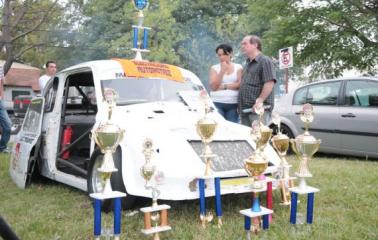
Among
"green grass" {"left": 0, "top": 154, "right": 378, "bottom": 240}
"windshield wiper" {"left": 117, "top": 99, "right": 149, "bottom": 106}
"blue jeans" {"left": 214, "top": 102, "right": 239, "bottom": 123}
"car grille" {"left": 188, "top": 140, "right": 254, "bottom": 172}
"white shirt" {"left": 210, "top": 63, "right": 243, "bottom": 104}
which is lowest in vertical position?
"green grass" {"left": 0, "top": 154, "right": 378, "bottom": 240}

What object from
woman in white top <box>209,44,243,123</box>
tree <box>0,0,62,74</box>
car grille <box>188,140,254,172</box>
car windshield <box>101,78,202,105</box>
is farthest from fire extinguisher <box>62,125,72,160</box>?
tree <box>0,0,62,74</box>

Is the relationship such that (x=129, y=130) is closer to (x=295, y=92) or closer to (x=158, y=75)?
(x=158, y=75)

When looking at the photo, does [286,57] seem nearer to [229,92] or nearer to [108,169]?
[229,92]

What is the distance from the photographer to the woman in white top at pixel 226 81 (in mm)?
5702

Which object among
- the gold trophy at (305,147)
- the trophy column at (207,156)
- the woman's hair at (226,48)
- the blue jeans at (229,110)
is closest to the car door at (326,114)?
the blue jeans at (229,110)

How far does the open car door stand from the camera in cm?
520

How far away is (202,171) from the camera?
3615 mm

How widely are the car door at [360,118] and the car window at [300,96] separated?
3.02ft

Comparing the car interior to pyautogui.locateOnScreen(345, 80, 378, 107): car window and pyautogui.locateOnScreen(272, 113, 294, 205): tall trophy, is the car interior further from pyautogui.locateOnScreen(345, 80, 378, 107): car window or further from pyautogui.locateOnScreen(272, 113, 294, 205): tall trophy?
pyautogui.locateOnScreen(345, 80, 378, 107): car window

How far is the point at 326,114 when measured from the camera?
7.60m

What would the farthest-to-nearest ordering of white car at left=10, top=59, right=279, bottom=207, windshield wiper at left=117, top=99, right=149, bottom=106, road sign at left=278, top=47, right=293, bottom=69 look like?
road sign at left=278, top=47, right=293, bottom=69, windshield wiper at left=117, top=99, right=149, bottom=106, white car at left=10, top=59, right=279, bottom=207

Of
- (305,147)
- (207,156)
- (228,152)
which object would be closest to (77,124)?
(228,152)

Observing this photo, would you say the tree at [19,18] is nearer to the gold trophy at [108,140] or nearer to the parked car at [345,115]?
the parked car at [345,115]

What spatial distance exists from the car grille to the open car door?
2283mm
